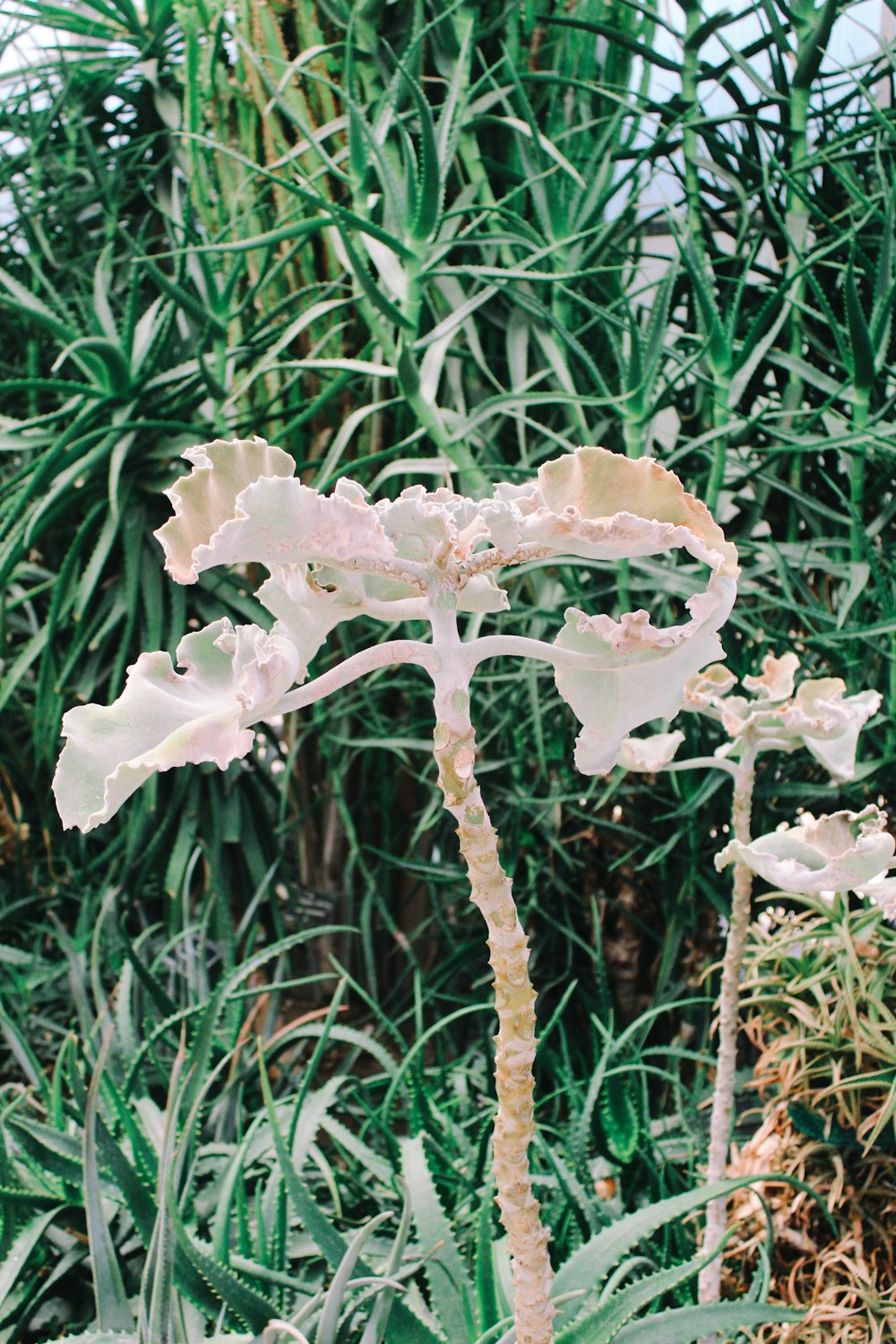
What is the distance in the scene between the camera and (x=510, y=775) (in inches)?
43.6

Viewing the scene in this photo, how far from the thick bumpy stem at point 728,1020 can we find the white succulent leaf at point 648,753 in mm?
37

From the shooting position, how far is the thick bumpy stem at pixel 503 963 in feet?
1.18

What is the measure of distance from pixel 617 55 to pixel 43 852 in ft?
3.87

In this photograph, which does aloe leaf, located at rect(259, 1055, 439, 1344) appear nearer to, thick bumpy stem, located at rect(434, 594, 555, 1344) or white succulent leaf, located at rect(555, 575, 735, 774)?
thick bumpy stem, located at rect(434, 594, 555, 1344)

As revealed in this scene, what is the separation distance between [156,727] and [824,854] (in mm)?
289

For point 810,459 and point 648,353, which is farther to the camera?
point 810,459

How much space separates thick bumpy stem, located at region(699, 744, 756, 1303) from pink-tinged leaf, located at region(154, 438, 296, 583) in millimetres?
316

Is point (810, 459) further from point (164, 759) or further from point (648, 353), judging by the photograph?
point (164, 759)

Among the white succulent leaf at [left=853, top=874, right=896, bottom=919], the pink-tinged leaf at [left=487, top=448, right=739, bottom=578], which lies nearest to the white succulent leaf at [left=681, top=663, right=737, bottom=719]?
the white succulent leaf at [left=853, top=874, right=896, bottom=919]

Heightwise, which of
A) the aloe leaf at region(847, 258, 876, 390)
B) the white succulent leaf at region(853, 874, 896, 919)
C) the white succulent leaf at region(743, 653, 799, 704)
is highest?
the aloe leaf at region(847, 258, 876, 390)

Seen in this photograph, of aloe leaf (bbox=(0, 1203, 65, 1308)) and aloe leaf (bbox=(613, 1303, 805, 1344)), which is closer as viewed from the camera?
aloe leaf (bbox=(613, 1303, 805, 1344))

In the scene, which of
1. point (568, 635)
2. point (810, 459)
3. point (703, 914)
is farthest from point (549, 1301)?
point (810, 459)

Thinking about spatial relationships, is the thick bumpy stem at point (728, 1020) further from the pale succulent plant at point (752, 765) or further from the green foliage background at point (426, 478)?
the green foliage background at point (426, 478)

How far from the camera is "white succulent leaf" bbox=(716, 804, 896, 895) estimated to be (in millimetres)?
419
